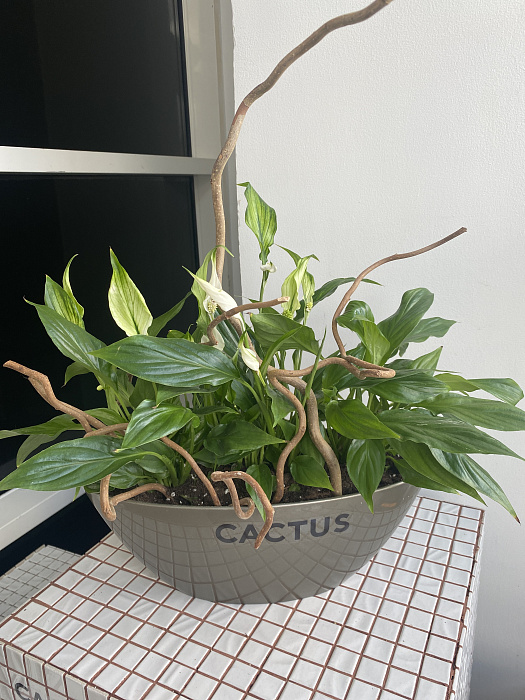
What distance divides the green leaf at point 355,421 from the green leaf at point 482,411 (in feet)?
0.27

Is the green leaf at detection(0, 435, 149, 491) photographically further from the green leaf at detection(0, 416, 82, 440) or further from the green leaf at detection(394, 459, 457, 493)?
the green leaf at detection(394, 459, 457, 493)

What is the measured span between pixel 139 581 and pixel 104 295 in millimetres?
448

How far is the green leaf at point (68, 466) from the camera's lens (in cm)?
44

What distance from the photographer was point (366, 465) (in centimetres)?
51

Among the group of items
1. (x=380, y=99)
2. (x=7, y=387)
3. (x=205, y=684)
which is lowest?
(x=205, y=684)

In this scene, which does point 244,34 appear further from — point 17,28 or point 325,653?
point 325,653

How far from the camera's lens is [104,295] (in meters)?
0.89

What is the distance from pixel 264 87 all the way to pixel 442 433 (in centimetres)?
32

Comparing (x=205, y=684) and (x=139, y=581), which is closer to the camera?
(x=205, y=684)

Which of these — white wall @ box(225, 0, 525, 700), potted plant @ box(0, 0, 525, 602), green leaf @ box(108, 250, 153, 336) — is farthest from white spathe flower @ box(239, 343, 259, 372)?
white wall @ box(225, 0, 525, 700)

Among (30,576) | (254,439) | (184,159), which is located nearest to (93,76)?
(184,159)

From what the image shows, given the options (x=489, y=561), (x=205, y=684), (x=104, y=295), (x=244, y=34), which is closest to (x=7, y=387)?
(x=104, y=295)

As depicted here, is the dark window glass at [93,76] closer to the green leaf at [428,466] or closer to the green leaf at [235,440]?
the green leaf at [235,440]

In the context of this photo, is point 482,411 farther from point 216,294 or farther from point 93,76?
point 93,76
